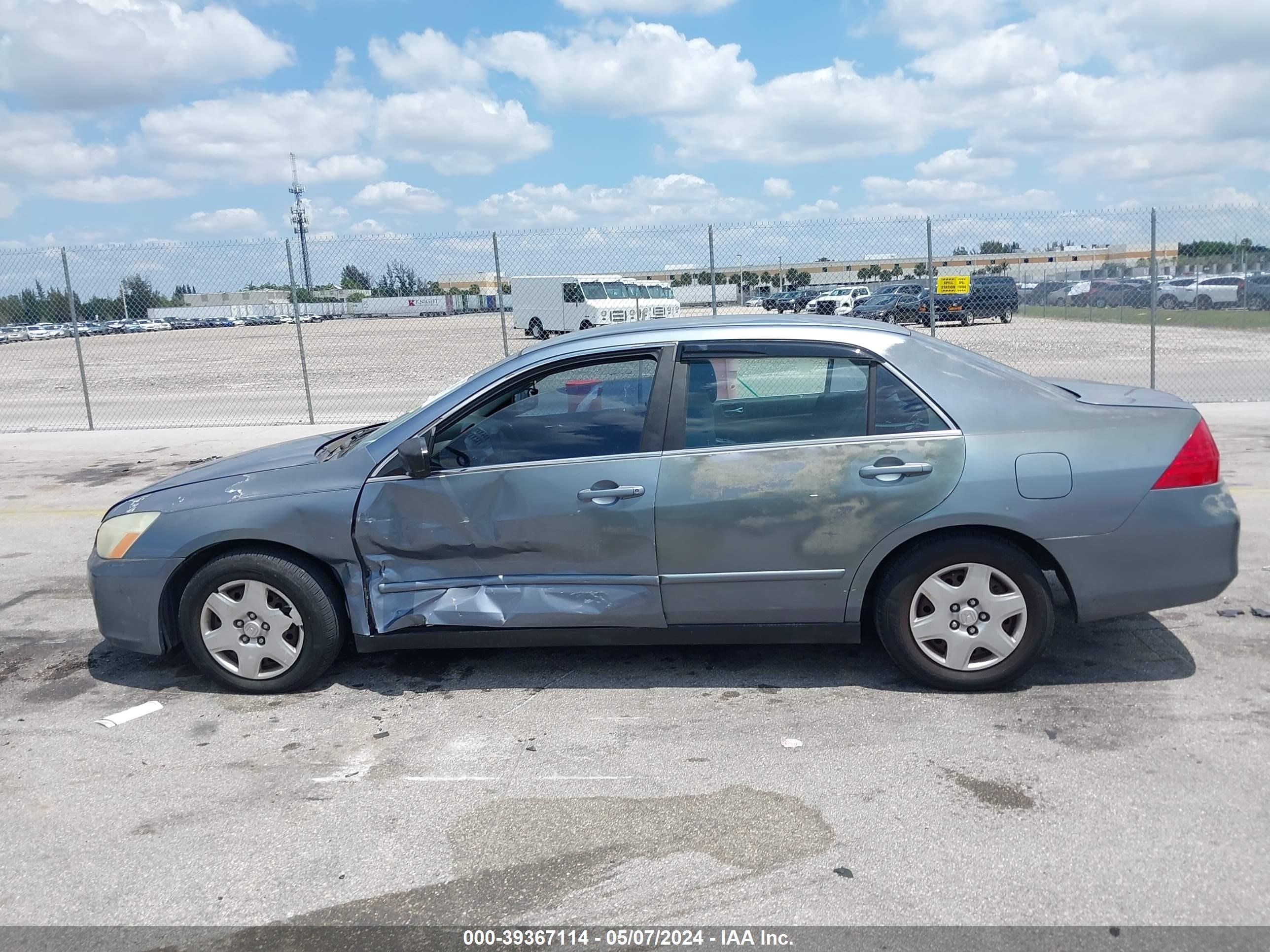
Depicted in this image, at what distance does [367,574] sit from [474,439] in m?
0.77

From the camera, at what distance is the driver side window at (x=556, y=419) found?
14.4ft

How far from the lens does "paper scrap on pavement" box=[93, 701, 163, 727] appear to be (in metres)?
4.40

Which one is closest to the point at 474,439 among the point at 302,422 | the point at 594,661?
A: the point at 594,661

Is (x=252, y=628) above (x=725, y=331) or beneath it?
beneath

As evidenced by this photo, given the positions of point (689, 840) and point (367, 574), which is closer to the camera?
point (689, 840)

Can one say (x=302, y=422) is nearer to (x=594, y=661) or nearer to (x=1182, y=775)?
(x=594, y=661)

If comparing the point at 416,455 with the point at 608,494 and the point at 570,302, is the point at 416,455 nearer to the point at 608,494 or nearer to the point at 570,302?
the point at 608,494

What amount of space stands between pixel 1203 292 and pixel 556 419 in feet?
69.7

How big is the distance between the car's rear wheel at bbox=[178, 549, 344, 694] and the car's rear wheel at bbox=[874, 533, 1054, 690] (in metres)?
2.46

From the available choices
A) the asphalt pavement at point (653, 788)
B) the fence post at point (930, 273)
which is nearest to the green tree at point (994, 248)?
the fence post at point (930, 273)

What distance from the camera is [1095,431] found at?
418 centimetres

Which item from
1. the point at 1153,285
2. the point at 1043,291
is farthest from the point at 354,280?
the point at 1043,291

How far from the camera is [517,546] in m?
4.36

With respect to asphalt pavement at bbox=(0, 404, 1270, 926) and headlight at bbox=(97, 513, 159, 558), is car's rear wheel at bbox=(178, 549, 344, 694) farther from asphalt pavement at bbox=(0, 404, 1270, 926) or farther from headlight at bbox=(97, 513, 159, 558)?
headlight at bbox=(97, 513, 159, 558)
